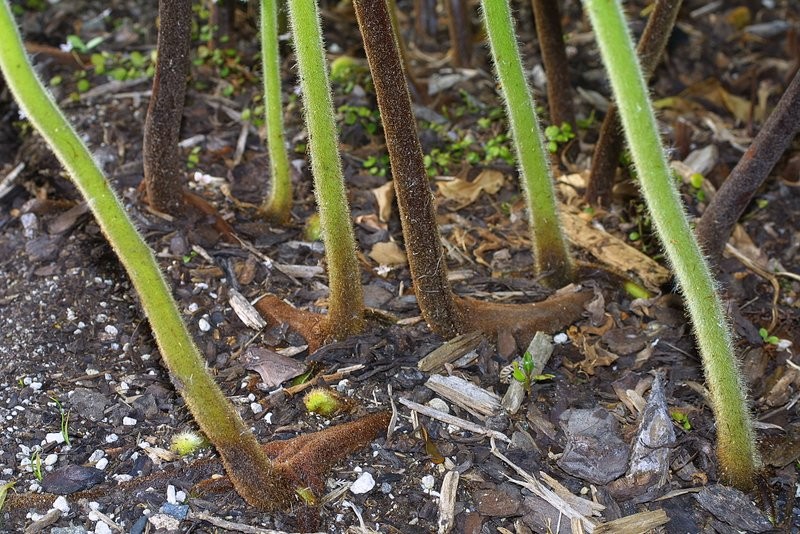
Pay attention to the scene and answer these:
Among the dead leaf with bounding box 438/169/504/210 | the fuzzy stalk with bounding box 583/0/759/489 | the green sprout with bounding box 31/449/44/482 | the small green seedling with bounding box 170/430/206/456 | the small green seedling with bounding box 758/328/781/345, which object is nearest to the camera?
the fuzzy stalk with bounding box 583/0/759/489

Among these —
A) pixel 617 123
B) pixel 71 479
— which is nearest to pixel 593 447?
pixel 617 123

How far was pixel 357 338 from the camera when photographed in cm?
287

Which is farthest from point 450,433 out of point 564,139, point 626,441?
point 564,139

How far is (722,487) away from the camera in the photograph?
250 centimetres

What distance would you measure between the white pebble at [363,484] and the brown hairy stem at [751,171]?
146 centimetres

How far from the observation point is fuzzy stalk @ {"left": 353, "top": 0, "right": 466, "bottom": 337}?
7.68 ft

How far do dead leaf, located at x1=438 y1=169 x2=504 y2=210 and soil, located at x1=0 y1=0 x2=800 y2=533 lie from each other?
3cm

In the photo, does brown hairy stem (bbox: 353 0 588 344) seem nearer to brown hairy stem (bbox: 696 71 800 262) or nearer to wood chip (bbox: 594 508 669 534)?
brown hairy stem (bbox: 696 71 800 262)

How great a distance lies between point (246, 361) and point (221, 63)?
1.91 metres

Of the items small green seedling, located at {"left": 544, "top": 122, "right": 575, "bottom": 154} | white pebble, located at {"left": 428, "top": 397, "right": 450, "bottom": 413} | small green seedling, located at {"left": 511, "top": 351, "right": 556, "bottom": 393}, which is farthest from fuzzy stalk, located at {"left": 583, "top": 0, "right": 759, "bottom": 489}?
small green seedling, located at {"left": 544, "top": 122, "right": 575, "bottom": 154}

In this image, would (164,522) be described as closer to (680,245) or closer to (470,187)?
(680,245)

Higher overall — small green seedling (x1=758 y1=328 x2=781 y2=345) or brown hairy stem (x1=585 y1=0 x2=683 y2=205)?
brown hairy stem (x1=585 y1=0 x2=683 y2=205)

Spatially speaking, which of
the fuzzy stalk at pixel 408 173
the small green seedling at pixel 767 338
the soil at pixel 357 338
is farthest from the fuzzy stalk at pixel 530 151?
the small green seedling at pixel 767 338

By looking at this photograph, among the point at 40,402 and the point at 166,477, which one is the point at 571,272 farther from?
the point at 40,402
